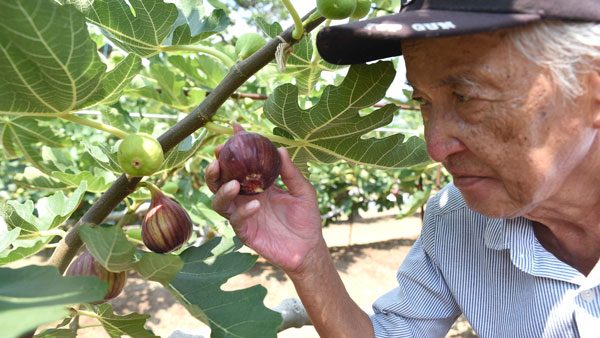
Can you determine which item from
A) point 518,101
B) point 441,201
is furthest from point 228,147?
point 441,201

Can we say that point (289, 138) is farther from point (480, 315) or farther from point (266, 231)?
point (480, 315)

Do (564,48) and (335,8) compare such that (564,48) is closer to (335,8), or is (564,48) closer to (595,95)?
(595,95)

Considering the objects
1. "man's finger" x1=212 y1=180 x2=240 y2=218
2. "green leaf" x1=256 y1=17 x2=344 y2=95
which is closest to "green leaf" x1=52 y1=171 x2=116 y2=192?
"man's finger" x1=212 y1=180 x2=240 y2=218

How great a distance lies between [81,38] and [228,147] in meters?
0.33

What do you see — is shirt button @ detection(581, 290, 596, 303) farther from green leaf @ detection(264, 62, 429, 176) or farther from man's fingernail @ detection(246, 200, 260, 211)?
man's fingernail @ detection(246, 200, 260, 211)

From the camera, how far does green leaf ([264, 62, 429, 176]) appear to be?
103 cm

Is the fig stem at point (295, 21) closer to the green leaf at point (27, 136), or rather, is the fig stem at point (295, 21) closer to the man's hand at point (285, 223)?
the man's hand at point (285, 223)

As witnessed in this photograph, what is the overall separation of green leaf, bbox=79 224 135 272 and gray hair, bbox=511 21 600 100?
0.70 m

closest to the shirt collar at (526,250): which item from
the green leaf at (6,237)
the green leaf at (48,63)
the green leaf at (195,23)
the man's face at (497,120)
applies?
the man's face at (497,120)

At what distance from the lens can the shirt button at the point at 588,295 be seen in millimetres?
1079

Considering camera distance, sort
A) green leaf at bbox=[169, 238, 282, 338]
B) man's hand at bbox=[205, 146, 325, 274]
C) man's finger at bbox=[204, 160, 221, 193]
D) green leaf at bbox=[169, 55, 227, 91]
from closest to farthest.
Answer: green leaf at bbox=[169, 238, 282, 338] < man's finger at bbox=[204, 160, 221, 193] < man's hand at bbox=[205, 146, 325, 274] < green leaf at bbox=[169, 55, 227, 91]

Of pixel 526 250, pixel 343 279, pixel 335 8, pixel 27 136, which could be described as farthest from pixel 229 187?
pixel 343 279

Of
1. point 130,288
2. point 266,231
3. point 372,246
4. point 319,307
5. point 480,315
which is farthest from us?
point 372,246

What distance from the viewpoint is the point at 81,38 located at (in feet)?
2.27
